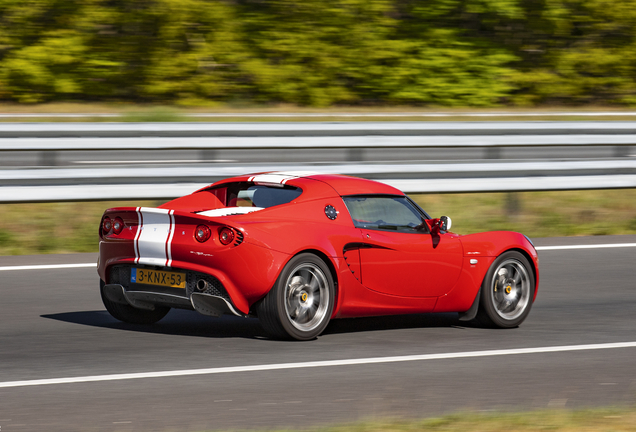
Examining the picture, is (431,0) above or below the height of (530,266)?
above

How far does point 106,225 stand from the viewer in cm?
731

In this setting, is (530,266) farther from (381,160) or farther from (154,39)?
(154,39)

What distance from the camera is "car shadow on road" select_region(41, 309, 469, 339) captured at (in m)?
7.43

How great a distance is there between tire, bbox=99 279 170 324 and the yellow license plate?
0.53 meters

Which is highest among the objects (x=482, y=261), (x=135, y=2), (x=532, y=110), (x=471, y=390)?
(x=135, y=2)

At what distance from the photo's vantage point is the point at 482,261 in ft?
26.0

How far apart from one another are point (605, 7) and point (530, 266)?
53.5 ft

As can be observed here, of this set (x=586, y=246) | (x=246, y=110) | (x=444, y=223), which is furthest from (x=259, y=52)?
(x=444, y=223)

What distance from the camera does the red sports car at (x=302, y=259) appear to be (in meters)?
6.76

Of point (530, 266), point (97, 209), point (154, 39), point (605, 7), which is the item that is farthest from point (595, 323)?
point (605, 7)

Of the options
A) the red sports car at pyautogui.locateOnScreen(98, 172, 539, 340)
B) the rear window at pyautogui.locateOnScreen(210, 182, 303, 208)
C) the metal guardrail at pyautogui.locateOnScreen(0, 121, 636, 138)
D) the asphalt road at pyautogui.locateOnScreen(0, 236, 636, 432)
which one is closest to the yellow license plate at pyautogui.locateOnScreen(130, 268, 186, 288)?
the red sports car at pyautogui.locateOnScreen(98, 172, 539, 340)

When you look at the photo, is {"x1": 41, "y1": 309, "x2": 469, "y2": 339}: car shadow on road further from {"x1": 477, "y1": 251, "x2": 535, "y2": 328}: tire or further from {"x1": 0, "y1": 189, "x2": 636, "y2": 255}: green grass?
{"x1": 0, "y1": 189, "x2": 636, "y2": 255}: green grass

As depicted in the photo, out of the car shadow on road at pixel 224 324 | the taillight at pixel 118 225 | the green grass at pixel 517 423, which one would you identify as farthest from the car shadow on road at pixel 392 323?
the green grass at pixel 517 423

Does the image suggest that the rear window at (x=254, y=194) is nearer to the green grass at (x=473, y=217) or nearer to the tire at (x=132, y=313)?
the tire at (x=132, y=313)
